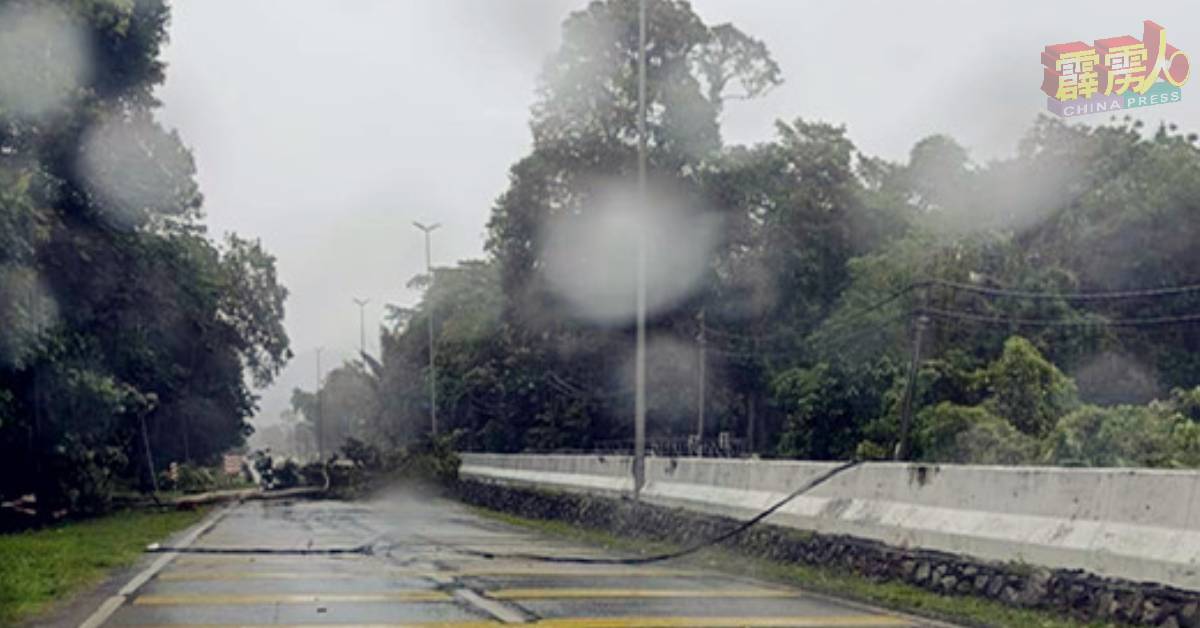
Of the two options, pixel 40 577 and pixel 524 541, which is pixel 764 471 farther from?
pixel 40 577

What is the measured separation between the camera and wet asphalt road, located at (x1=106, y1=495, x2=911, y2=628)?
10875 millimetres

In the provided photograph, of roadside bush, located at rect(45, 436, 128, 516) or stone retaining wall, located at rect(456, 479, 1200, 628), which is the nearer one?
stone retaining wall, located at rect(456, 479, 1200, 628)

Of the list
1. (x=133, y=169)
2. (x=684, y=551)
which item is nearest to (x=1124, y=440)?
(x=684, y=551)

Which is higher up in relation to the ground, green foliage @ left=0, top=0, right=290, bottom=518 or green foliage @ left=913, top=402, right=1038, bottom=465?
green foliage @ left=0, top=0, right=290, bottom=518

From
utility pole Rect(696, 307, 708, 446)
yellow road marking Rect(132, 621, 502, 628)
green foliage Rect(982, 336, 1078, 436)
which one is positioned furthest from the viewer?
utility pole Rect(696, 307, 708, 446)

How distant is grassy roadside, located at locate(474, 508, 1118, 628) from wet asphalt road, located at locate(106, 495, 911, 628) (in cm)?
40

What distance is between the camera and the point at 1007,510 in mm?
12508

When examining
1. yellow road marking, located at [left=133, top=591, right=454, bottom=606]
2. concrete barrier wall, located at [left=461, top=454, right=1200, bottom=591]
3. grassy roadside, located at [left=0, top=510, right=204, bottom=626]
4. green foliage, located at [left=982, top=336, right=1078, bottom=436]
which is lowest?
grassy roadside, located at [left=0, top=510, right=204, bottom=626]

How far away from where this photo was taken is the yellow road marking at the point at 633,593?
500 inches

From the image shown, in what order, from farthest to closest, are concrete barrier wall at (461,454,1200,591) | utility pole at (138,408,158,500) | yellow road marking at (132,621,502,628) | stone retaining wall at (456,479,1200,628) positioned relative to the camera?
1. utility pole at (138,408,158,500)
2. concrete barrier wall at (461,454,1200,591)
3. yellow road marking at (132,621,502,628)
4. stone retaining wall at (456,479,1200,628)

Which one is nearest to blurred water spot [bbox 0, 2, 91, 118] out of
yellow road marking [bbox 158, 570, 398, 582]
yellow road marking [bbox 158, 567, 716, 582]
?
yellow road marking [bbox 158, 570, 398, 582]

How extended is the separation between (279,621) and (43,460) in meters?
24.4

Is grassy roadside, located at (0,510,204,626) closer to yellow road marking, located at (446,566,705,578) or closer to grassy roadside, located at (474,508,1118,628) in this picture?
yellow road marking, located at (446,566,705,578)

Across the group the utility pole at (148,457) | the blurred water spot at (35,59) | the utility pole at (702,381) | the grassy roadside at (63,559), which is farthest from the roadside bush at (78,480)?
the utility pole at (702,381)
